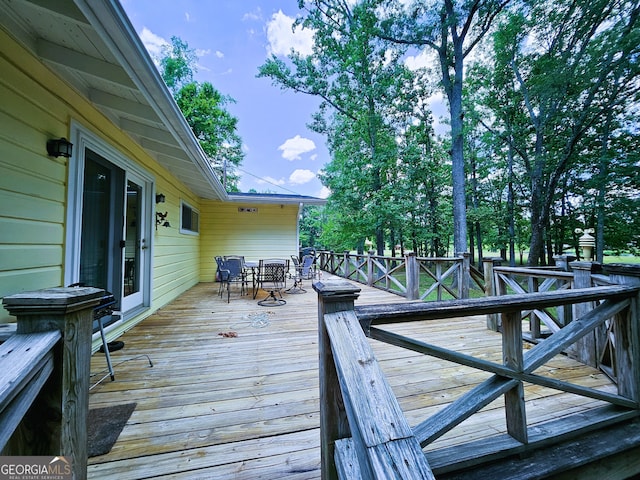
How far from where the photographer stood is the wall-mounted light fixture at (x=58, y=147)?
79.5 inches

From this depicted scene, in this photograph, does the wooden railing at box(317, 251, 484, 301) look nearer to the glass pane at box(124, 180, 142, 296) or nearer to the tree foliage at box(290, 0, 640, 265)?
the tree foliage at box(290, 0, 640, 265)

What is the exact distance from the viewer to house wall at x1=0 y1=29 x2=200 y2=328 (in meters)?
1.68

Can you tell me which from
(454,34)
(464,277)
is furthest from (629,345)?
(454,34)

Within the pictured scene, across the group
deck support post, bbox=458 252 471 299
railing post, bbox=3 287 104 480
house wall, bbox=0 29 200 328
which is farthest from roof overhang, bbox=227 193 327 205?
railing post, bbox=3 287 104 480

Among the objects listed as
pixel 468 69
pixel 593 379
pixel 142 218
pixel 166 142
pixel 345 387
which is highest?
pixel 468 69

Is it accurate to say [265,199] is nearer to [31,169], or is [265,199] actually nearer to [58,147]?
[58,147]

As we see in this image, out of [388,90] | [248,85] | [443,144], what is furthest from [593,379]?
[248,85]

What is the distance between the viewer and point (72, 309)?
0.84 m

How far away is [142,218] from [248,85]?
12.7 metres

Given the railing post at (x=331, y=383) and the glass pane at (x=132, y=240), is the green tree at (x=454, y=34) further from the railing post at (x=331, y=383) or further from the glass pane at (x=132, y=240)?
the glass pane at (x=132, y=240)

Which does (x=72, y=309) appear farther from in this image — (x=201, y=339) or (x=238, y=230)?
(x=238, y=230)

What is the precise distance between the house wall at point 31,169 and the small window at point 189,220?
343 cm

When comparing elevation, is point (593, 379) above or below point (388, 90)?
below

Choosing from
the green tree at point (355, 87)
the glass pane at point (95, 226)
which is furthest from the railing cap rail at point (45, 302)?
the green tree at point (355, 87)
